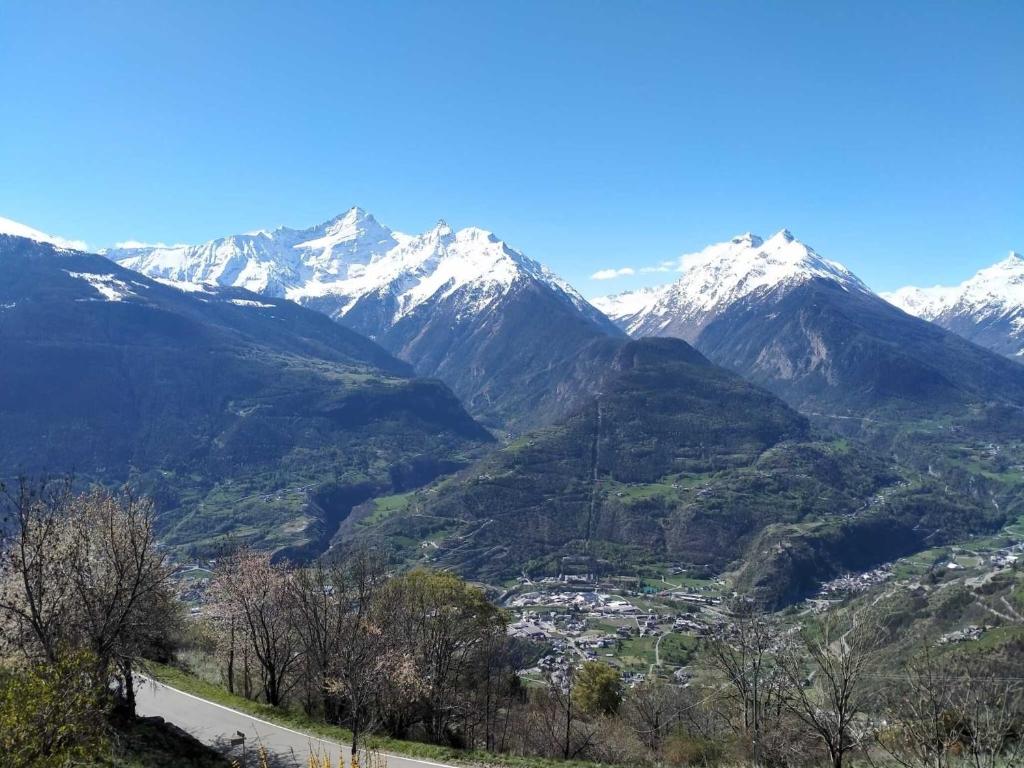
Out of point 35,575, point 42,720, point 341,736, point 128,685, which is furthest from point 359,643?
point 42,720

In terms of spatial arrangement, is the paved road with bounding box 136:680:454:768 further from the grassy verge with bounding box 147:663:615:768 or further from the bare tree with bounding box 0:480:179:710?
the bare tree with bounding box 0:480:179:710

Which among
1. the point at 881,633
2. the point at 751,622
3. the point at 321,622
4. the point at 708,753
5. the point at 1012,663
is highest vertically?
the point at 881,633

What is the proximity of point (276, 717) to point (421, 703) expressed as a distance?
10.5 metres

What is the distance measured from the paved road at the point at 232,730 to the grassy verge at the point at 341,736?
683 mm

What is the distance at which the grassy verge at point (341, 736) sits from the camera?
32844 mm

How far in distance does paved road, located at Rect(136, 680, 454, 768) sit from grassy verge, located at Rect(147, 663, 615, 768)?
683 millimetres

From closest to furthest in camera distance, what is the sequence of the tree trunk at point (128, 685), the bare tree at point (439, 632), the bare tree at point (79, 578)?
the bare tree at point (79, 578) < the tree trunk at point (128, 685) < the bare tree at point (439, 632)

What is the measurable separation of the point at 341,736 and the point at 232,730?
6.50 m

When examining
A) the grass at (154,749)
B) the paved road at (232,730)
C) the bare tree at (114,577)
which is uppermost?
the bare tree at (114,577)

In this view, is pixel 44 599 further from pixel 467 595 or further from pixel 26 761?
pixel 467 595

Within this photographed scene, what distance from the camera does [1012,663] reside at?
3814 inches

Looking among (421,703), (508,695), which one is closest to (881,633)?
(421,703)

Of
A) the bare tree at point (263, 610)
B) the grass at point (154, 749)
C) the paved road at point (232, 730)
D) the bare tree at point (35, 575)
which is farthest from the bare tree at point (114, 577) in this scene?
the bare tree at point (263, 610)

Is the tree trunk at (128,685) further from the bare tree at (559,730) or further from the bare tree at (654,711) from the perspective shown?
the bare tree at (654,711)
